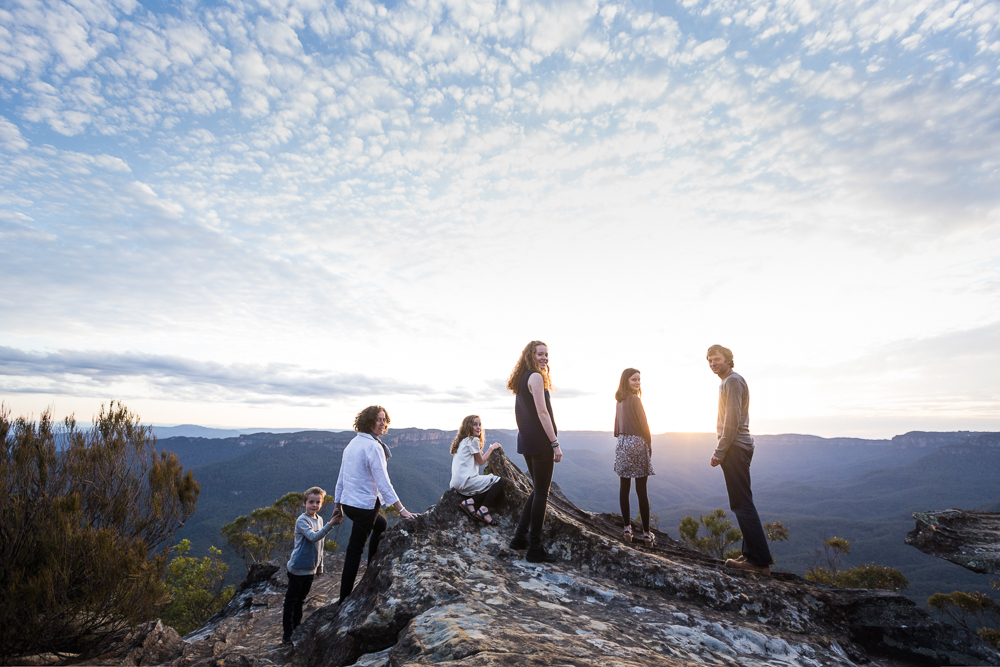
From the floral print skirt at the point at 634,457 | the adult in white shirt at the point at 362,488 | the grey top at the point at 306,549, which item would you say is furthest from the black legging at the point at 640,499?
the grey top at the point at 306,549

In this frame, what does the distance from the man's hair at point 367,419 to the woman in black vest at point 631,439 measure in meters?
3.69

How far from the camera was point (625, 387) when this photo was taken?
22.6ft

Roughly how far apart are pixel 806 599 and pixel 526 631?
3.76 m

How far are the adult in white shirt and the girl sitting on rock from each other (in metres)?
1.08

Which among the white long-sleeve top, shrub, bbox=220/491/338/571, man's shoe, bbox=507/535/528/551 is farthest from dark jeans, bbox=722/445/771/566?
shrub, bbox=220/491/338/571

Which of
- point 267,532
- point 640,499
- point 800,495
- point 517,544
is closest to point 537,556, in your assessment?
point 517,544

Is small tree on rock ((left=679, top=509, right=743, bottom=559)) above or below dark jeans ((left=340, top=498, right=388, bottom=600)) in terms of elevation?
below

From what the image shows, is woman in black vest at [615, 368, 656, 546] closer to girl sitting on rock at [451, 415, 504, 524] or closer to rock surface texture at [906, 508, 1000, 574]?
girl sitting on rock at [451, 415, 504, 524]

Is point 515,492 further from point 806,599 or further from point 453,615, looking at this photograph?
point 806,599

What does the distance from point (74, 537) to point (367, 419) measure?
5837mm

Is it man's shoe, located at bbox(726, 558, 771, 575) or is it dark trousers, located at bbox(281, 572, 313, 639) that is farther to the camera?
dark trousers, located at bbox(281, 572, 313, 639)

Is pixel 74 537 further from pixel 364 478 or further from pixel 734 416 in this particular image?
pixel 734 416

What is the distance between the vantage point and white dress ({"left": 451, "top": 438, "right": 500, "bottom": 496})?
21.1 ft

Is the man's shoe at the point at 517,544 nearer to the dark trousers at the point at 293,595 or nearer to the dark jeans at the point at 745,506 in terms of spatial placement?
the dark jeans at the point at 745,506
